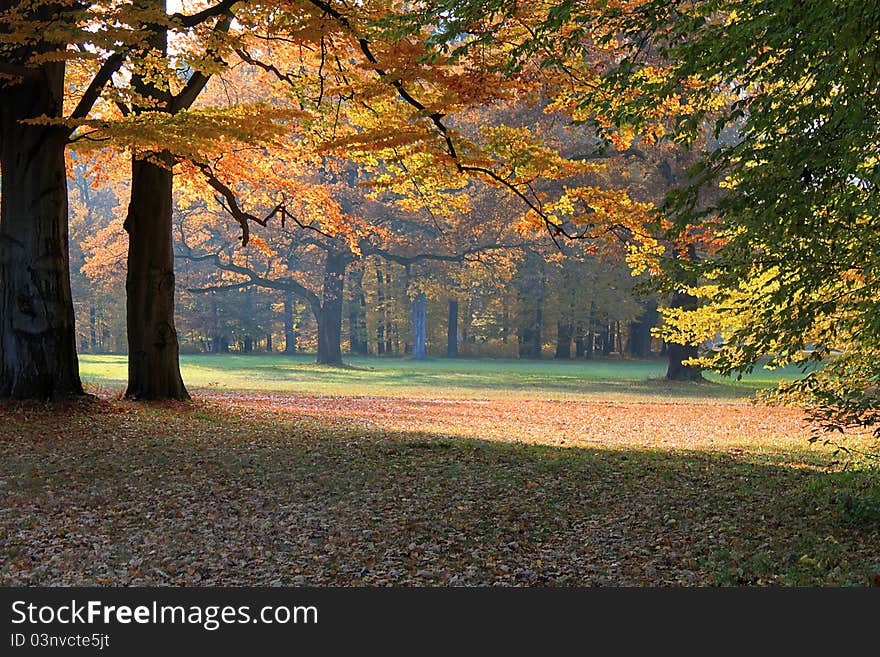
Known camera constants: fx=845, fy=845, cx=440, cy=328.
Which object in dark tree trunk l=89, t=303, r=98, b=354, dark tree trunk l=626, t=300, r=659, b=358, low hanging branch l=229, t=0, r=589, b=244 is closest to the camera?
low hanging branch l=229, t=0, r=589, b=244

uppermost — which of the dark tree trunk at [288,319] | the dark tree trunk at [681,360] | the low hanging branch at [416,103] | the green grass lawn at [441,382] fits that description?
the low hanging branch at [416,103]

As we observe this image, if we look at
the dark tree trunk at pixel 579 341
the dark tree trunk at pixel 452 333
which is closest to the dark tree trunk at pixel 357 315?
the dark tree trunk at pixel 452 333

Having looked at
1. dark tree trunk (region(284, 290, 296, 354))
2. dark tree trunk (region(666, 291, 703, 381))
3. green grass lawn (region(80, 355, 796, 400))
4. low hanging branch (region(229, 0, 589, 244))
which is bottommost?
green grass lawn (region(80, 355, 796, 400))

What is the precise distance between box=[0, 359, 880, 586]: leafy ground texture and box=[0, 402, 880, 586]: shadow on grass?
0.08 feet

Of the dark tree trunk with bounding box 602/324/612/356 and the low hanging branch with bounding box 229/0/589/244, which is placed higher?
the low hanging branch with bounding box 229/0/589/244

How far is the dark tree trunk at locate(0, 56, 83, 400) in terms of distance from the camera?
12352 mm

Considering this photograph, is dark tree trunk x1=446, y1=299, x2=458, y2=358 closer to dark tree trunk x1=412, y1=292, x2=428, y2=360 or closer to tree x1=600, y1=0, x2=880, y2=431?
dark tree trunk x1=412, y1=292, x2=428, y2=360

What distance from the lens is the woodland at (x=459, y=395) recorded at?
6.13m

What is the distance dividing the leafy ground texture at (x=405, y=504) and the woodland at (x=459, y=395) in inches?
1.8

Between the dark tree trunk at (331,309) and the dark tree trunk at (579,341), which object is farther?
the dark tree trunk at (579,341)

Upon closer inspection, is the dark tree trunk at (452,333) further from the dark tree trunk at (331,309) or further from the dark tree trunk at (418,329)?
the dark tree trunk at (331,309)

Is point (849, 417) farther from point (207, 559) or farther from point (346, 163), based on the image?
point (346, 163)

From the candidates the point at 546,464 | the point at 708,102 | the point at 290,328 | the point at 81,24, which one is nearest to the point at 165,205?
the point at 81,24

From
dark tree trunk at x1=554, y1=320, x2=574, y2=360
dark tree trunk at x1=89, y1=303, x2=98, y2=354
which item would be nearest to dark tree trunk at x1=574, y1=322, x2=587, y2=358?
dark tree trunk at x1=554, y1=320, x2=574, y2=360
